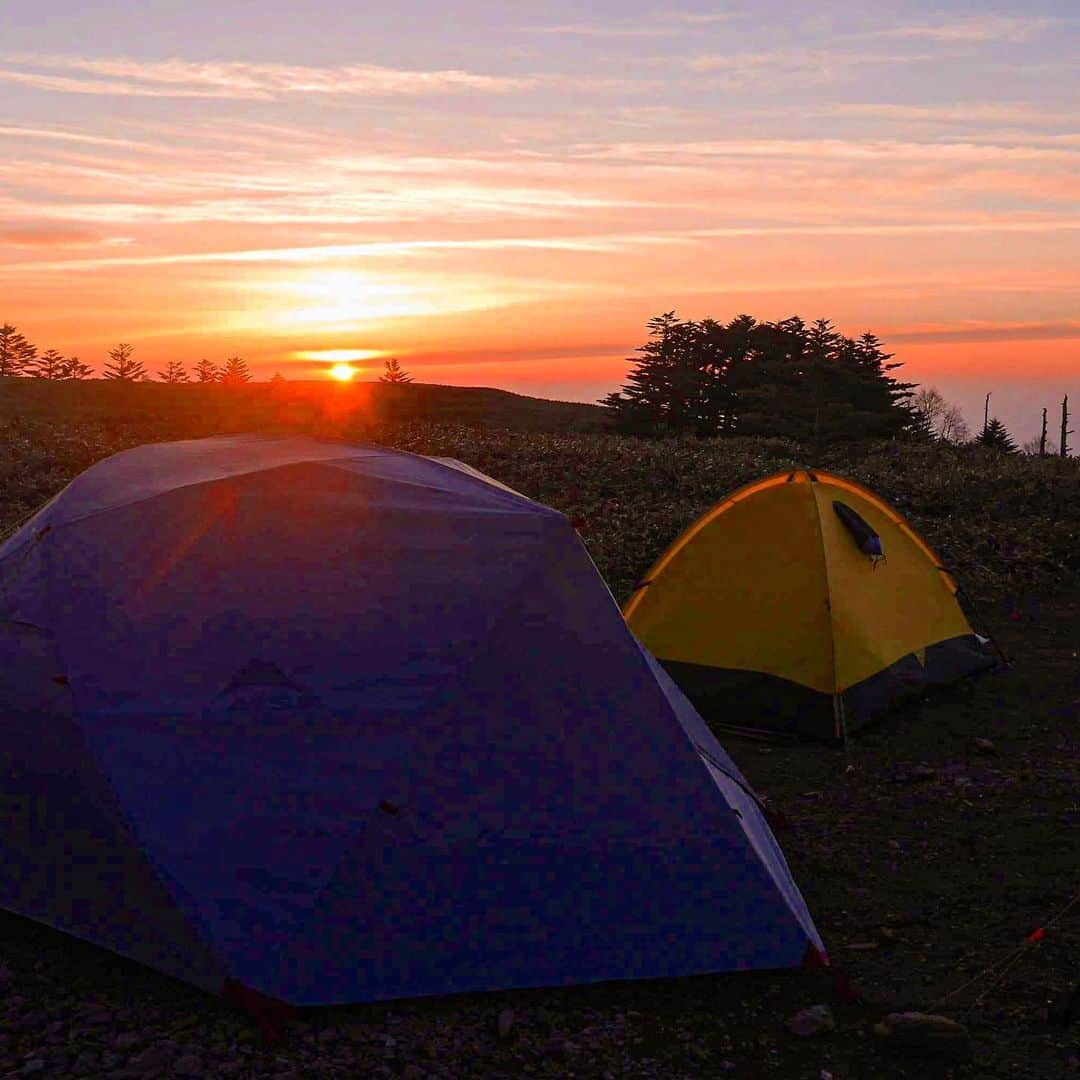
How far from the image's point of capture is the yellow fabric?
8.77 metres

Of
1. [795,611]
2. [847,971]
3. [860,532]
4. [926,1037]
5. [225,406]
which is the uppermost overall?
[225,406]

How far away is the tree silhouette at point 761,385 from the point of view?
42719 mm

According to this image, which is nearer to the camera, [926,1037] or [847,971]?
[926,1037]

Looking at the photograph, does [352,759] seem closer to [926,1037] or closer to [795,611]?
[926,1037]

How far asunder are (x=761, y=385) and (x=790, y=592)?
36.2 metres

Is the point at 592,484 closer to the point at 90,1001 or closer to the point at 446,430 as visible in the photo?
the point at 446,430

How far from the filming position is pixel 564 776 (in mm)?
5074

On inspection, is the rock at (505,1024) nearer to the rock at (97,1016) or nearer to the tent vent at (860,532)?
the rock at (97,1016)

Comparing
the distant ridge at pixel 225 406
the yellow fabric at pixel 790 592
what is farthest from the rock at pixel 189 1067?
the distant ridge at pixel 225 406

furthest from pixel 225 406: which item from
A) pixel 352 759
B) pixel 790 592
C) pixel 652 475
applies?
pixel 352 759

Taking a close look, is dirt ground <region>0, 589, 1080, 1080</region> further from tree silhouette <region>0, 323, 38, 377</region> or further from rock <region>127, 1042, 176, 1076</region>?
tree silhouette <region>0, 323, 38, 377</region>

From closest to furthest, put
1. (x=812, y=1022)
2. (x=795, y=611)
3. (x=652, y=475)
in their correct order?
(x=812, y=1022), (x=795, y=611), (x=652, y=475)

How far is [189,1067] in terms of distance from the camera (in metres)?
4.23

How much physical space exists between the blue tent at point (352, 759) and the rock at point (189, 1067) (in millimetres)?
343
